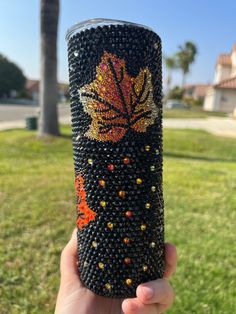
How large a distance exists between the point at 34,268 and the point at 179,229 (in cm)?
161

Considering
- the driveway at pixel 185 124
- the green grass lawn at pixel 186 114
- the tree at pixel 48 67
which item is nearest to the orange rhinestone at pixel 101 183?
the tree at pixel 48 67

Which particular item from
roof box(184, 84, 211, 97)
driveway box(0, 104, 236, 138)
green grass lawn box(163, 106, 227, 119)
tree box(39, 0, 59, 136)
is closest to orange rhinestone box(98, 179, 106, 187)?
tree box(39, 0, 59, 136)

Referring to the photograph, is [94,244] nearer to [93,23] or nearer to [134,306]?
[134,306]

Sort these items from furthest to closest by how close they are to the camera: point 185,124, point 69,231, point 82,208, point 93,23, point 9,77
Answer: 1. point 9,77
2. point 185,124
3. point 69,231
4. point 82,208
5. point 93,23

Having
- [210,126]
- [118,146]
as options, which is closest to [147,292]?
[118,146]

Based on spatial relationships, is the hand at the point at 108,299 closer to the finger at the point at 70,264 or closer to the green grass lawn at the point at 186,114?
A: the finger at the point at 70,264

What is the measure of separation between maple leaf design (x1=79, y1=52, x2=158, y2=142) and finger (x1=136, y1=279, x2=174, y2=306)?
1.48 feet

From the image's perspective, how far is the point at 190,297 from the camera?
245 cm

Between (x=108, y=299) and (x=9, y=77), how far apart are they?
4472 cm

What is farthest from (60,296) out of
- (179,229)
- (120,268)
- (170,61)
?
(170,61)

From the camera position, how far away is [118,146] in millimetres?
929

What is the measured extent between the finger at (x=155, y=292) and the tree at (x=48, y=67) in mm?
7394

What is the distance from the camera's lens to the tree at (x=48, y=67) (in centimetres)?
738

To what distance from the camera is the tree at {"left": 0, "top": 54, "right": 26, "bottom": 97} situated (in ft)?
135
